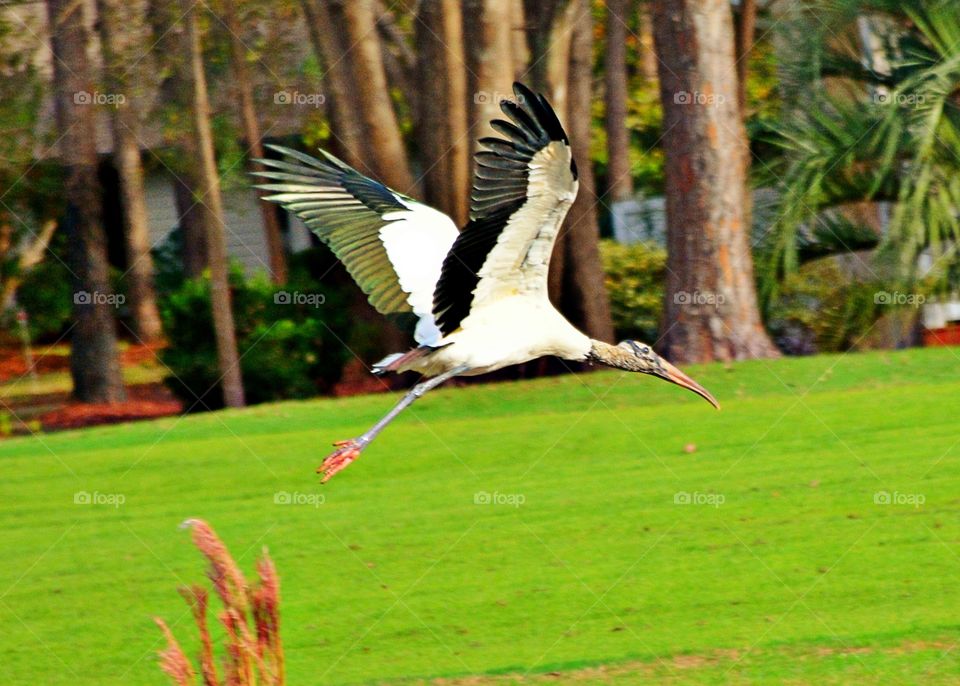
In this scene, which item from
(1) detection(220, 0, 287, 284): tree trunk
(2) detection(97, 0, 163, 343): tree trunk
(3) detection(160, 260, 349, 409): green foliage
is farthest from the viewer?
(1) detection(220, 0, 287, 284): tree trunk

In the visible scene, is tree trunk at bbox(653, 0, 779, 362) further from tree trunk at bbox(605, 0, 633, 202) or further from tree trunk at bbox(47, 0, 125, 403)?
tree trunk at bbox(605, 0, 633, 202)

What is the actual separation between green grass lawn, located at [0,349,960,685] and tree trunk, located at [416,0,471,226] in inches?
87.3

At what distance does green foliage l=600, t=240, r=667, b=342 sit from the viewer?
18.8 m

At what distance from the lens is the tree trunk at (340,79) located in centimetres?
1645

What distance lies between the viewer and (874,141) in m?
16.4

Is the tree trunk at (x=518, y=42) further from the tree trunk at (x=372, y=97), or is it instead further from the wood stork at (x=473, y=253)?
the wood stork at (x=473, y=253)

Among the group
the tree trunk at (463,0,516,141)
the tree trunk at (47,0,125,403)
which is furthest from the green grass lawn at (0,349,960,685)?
the tree trunk at (47,0,125,403)

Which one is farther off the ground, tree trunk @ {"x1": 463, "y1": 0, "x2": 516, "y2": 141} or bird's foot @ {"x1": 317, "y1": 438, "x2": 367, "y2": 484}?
tree trunk @ {"x1": 463, "y1": 0, "x2": 516, "y2": 141}

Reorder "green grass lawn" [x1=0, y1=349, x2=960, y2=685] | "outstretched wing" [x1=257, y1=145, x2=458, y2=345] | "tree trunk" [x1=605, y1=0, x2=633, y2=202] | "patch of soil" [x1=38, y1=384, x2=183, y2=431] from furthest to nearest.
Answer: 1. "tree trunk" [x1=605, y1=0, x2=633, y2=202]
2. "patch of soil" [x1=38, y1=384, x2=183, y2=431]
3. "green grass lawn" [x1=0, y1=349, x2=960, y2=685]
4. "outstretched wing" [x1=257, y1=145, x2=458, y2=345]

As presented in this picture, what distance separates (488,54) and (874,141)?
4189 millimetres

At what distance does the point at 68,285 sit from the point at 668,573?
17360mm

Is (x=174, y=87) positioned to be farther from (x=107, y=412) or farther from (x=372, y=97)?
(x=372, y=97)

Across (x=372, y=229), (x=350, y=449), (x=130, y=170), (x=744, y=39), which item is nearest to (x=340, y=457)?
(x=350, y=449)

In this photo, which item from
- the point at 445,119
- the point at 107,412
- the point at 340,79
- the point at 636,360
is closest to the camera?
the point at 636,360
